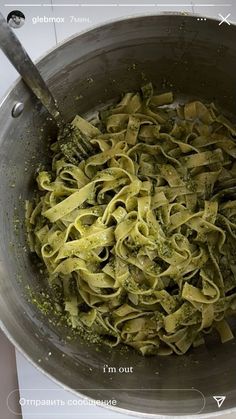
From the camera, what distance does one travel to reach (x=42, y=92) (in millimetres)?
1424

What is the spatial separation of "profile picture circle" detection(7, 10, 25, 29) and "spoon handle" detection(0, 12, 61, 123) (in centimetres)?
30

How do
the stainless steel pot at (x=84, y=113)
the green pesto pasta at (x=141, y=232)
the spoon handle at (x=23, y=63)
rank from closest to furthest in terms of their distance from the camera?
the spoon handle at (x=23, y=63), the stainless steel pot at (x=84, y=113), the green pesto pasta at (x=141, y=232)

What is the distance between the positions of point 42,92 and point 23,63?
0.38 ft

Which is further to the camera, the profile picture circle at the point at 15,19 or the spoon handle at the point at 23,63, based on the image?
the profile picture circle at the point at 15,19

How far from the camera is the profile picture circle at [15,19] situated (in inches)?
64.5

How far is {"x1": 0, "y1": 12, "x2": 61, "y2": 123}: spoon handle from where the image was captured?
4.16 feet

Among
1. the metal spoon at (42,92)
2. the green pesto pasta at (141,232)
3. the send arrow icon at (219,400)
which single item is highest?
the metal spoon at (42,92)

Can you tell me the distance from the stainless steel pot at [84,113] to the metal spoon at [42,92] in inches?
1.2

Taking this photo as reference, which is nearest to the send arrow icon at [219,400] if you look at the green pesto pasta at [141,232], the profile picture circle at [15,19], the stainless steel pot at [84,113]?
the stainless steel pot at [84,113]

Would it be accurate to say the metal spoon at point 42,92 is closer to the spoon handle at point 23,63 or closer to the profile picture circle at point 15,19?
the spoon handle at point 23,63

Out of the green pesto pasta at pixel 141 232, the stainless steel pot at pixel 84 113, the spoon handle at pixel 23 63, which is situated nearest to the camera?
the spoon handle at pixel 23 63

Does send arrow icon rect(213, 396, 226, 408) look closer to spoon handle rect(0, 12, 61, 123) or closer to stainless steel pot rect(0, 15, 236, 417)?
stainless steel pot rect(0, 15, 236, 417)

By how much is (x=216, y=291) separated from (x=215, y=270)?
74mm

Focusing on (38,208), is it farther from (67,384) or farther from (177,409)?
(177,409)
